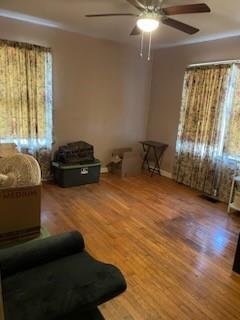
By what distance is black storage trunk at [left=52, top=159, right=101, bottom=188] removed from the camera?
411cm

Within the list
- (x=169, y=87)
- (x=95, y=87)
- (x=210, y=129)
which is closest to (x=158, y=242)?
(x=210, y=129)

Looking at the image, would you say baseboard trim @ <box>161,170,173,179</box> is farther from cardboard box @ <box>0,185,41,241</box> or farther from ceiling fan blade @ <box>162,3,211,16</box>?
cardboard box @ <box>0,185,41,241</box>

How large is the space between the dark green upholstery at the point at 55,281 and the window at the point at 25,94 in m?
2.70

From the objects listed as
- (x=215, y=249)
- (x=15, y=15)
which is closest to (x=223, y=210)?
(x=215, y=249)

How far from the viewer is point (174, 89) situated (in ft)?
15.6

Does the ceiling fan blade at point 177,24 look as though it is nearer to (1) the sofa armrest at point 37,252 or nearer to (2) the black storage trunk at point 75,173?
(1) the sofa armrest at point 37,252

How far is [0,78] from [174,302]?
11.4 feet

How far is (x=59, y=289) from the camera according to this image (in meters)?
1.26

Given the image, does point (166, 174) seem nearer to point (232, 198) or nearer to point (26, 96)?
point (232, 198)

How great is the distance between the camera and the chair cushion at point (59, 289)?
1.14 meters

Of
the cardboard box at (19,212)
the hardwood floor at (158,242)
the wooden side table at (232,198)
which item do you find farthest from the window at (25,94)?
the wooden side table at (232,198)

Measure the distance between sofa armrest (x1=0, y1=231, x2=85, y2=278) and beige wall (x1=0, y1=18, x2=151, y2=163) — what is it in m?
2.98

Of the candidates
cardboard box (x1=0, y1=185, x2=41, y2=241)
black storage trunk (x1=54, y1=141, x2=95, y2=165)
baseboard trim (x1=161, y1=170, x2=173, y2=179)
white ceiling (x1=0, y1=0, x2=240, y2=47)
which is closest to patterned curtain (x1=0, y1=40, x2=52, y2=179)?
black storage trunk (x1=54, y1=141, x2=95, y2=165)

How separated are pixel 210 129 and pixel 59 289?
3.46m
